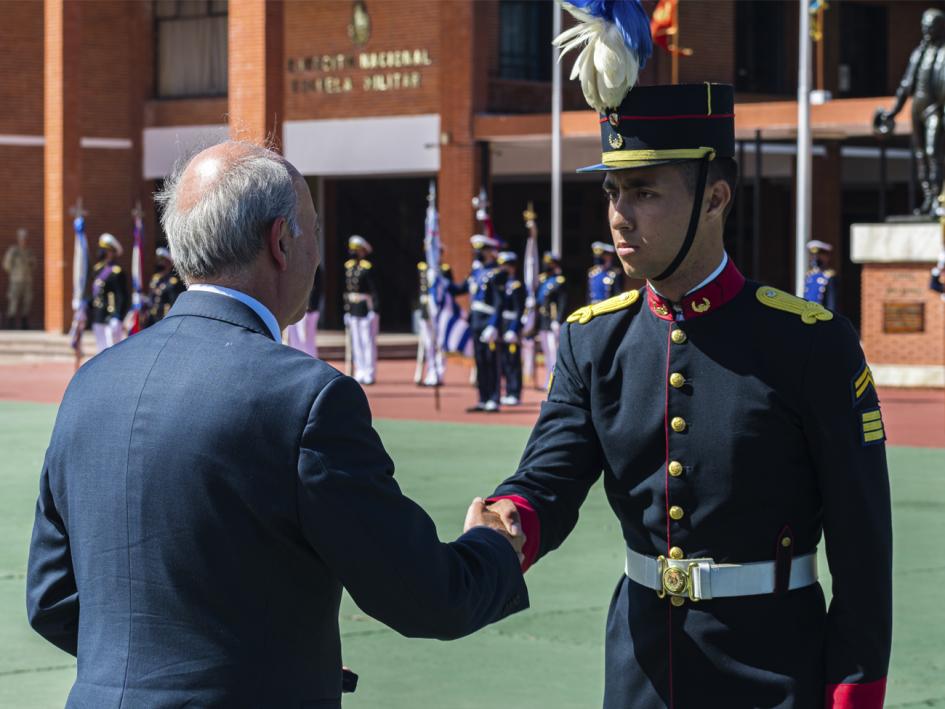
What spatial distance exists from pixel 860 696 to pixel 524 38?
30.3 metres

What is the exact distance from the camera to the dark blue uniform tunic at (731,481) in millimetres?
3191

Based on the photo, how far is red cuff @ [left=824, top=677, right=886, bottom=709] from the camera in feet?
10.2

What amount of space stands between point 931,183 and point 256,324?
796 inches

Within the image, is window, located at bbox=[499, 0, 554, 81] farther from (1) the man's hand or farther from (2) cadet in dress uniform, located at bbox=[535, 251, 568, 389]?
(1) the man's hand

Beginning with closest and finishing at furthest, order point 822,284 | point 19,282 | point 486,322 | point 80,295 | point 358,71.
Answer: point 486,322 → point 822,284 → point 80,295 → point 358,71 → point 19,282

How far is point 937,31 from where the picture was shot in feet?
70.3

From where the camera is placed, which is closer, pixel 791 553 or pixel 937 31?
pixel 791 553

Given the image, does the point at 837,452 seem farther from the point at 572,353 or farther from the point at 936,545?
the point at 936,545

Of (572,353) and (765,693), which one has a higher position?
(572,353)

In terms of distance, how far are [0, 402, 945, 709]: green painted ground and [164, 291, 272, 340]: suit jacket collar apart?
1.30 meters

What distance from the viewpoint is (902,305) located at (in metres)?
21.7

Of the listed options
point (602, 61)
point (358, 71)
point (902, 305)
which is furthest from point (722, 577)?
point (358, 71)

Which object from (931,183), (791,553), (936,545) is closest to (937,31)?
(931,183)

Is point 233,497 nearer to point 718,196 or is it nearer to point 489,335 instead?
point 718,196
